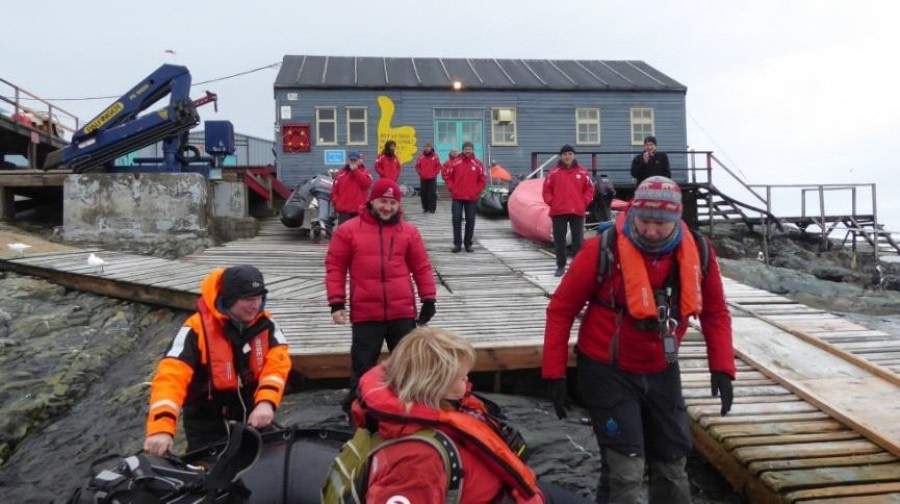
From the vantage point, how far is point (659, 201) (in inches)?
102

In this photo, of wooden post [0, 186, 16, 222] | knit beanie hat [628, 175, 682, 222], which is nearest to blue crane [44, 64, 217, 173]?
wooden post [0, 186, 16, 222]

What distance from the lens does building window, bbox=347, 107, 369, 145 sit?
19703 millimetres

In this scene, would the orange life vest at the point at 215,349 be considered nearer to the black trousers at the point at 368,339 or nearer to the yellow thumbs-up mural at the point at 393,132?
the black trousers at the point at 368,339

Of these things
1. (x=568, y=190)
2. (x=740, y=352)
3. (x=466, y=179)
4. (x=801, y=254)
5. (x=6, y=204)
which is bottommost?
(x=740, y=352)

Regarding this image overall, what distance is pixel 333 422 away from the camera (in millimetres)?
4301

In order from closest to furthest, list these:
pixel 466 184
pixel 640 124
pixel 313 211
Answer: pixel 466 184, pixel 313 211, pixel 640 124

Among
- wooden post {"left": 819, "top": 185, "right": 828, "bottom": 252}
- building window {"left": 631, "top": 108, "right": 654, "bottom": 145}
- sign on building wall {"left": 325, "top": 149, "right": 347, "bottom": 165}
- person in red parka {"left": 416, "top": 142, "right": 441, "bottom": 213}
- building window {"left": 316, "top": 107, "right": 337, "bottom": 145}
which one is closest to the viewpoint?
person in red parka {"left": 416, "top": 142, "right": 441, "bottom": 213}

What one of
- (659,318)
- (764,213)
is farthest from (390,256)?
(764,213)

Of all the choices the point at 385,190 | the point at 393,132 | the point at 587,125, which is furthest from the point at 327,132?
the point at 385,190

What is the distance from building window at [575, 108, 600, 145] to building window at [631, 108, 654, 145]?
3.91 feet

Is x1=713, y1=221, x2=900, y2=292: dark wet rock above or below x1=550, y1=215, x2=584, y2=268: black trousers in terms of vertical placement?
below

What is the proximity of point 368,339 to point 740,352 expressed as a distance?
294 cm

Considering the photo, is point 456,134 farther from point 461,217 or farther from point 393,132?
point 461,217

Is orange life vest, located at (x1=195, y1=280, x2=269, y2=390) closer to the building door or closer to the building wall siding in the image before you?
the building wall siding
